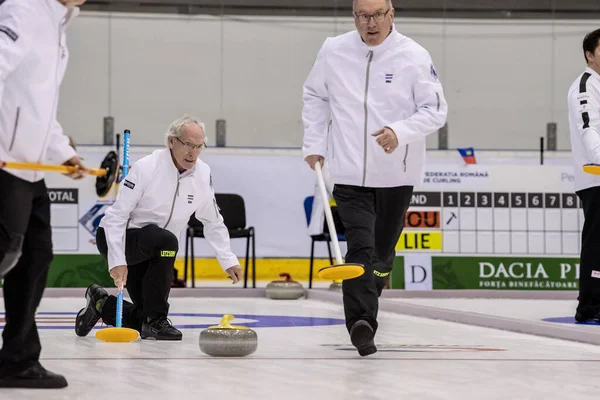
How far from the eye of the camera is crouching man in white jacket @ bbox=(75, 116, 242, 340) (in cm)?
411

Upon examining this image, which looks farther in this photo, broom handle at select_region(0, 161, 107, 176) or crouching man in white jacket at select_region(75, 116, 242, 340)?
crouching man in white jacket at select_region(75, 116, 242, 340)

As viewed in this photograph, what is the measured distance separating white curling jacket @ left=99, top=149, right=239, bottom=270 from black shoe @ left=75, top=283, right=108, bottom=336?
325 millimetres

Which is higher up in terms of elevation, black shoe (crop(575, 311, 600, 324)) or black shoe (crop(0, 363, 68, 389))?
black shoe (crop(0, 363, 68, 389))

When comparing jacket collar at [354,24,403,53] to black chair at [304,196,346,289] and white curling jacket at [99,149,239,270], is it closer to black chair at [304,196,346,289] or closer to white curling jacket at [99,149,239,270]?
white curling jacket at [99,149,239,270]

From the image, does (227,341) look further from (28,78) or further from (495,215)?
(495,215)

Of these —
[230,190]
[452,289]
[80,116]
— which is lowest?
[452,289]

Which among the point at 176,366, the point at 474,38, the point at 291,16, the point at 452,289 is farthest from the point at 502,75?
the point at 176,366

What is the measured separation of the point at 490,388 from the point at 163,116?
28.2 ft

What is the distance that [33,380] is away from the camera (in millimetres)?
2584

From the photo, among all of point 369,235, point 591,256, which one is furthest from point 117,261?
point 591,256

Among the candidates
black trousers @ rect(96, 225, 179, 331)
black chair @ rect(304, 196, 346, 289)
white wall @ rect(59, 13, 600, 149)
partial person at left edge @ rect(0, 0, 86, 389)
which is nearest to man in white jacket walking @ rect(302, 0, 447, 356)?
black trousers @ rect(96, 225, 179, 331)

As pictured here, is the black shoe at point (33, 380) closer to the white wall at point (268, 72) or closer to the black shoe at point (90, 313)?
the black shoe at point (90, 313)

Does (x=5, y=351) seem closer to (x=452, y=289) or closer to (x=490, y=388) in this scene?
(x=490, y=388)

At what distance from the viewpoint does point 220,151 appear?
10.4m
